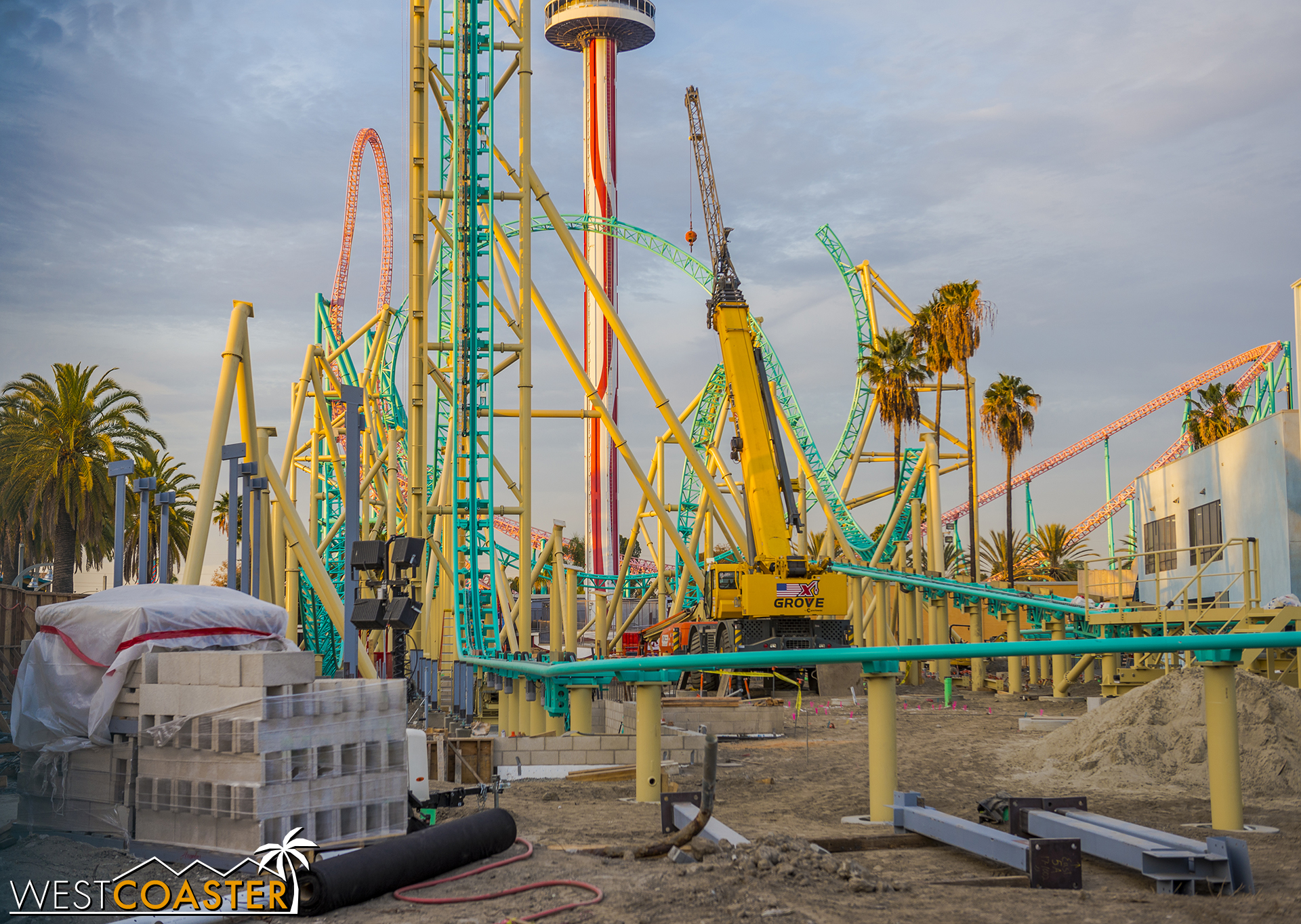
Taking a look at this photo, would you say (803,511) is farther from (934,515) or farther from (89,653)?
(89,653)

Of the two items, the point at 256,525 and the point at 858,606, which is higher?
the point at 256,525

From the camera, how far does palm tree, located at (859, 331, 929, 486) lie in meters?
39.3

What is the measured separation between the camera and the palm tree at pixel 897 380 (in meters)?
39.3

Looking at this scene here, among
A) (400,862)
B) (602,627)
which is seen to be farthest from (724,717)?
(602,627)

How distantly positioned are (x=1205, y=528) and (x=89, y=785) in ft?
78.3

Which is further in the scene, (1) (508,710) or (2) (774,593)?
(2) (774,593)

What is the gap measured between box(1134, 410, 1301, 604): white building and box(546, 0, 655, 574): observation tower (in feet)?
138

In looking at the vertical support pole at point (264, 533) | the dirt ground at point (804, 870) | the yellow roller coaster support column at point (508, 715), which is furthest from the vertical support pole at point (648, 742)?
the vertical support pole at point (264, 533)

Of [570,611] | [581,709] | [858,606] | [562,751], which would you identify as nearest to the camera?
[562,751]

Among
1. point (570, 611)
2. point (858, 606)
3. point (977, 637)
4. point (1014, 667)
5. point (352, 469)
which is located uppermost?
point (352, 469)

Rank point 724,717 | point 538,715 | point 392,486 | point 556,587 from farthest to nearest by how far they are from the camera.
→ point 392,486, point 556,587, point 724,717, point 538,715

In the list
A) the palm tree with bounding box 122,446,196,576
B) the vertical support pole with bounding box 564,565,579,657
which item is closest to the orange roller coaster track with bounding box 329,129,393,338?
the palm tree with bounding box 122,446,196,576

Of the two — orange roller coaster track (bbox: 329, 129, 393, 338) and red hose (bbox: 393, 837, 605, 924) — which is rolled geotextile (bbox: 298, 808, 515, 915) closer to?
red hose (bbox: 393, 837, 605, 924)

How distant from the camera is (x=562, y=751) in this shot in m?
11.5
